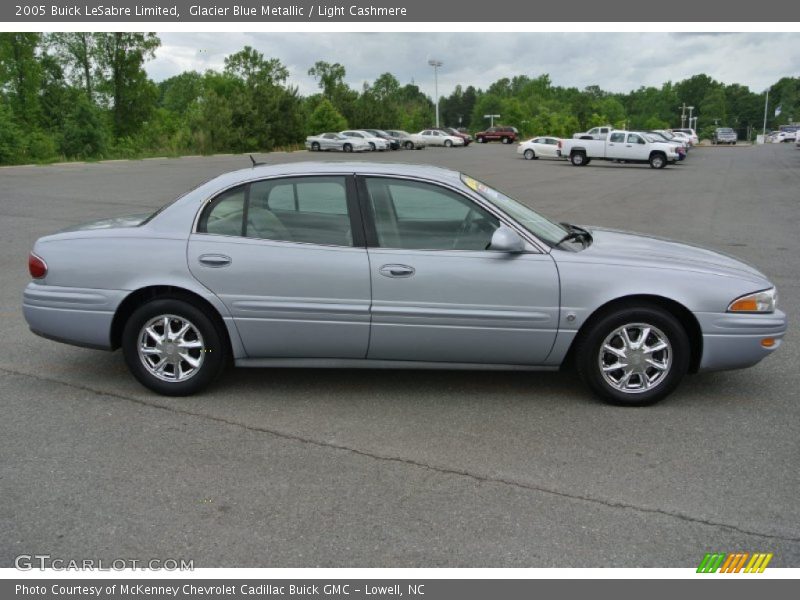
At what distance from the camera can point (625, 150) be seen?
36469 millimetres

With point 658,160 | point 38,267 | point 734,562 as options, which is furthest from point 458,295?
point 658,160

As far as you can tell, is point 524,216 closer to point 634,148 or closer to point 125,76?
point 634,148

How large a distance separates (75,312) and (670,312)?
3939 millimetres

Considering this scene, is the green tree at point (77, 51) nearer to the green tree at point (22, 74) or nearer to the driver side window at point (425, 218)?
the green tree at point (22, 74)

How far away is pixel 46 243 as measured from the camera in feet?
16.1

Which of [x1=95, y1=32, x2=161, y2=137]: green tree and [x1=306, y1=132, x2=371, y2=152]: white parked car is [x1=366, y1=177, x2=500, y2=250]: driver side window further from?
[x1=95, y1=32, x2=161, y2=137]: green tree

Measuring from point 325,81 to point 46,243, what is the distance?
95.5 m

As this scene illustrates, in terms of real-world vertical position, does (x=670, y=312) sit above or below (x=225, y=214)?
below

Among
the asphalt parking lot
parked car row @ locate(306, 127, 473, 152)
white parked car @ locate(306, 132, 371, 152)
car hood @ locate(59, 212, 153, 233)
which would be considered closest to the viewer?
the asphalt parking lot

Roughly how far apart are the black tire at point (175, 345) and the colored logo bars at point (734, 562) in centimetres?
312

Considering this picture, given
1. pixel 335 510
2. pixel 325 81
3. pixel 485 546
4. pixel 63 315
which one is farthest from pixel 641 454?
pixel 325 81

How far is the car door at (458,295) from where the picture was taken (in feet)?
14.9

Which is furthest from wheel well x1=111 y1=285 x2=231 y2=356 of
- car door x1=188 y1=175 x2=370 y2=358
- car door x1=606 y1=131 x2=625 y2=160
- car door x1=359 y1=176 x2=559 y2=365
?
car door x1=606 y1=131 x2=625 y2=160

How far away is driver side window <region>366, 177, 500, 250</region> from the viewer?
4.65 meters
